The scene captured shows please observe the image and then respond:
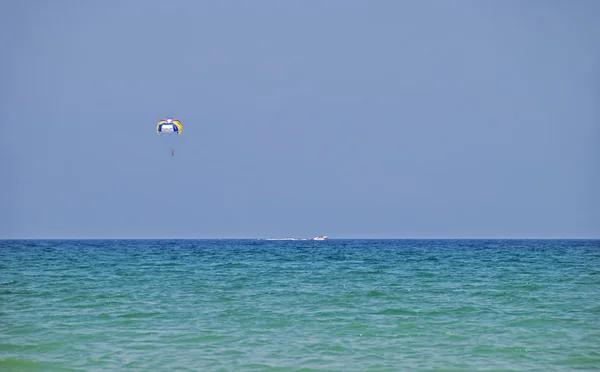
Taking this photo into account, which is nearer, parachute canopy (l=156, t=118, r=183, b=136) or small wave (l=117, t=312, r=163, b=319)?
small wave (l=117, t=312, r=163, b=319)

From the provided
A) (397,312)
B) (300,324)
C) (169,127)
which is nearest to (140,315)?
(300,324)

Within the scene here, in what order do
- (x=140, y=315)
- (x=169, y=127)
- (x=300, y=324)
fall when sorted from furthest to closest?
(x=169, y=127) → (x=140, y=315) → (x=300, y=324)

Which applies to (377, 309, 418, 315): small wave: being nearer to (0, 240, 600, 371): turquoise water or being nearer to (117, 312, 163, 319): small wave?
(0, 240, 600, 371): turquoise water

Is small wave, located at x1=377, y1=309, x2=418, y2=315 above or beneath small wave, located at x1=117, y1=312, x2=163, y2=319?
above

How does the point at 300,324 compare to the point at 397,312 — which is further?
the point at 397,312

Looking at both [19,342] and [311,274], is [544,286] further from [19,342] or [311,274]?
[19,342]

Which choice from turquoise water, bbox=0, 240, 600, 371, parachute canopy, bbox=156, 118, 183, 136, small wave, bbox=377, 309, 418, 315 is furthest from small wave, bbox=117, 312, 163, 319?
parachute canopy, bbox=156, 118, 183, 136

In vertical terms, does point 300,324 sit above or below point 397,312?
below

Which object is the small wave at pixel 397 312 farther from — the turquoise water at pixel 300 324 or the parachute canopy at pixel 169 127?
the parachute canopy at pixel 169 127

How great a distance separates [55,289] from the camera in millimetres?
32344

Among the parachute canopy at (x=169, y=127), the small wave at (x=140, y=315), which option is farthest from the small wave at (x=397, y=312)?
the parachute canopy at (x=169, y=127)

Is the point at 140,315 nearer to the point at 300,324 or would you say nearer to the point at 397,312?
the point at 300,324

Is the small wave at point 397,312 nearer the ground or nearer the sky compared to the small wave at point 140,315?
nearer the sky

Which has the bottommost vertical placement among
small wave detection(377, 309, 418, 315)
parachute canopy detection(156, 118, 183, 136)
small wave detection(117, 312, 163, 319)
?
small wave detection(117, 312, 163, 319)
